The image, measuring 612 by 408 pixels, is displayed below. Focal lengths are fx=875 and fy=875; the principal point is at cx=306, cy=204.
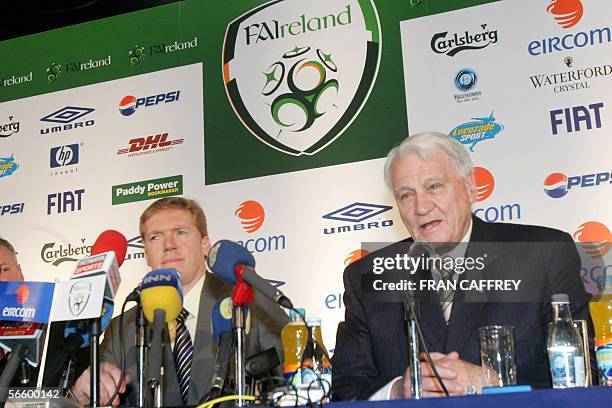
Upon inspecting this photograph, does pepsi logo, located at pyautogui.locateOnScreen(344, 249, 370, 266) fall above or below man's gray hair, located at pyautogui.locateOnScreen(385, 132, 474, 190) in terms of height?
below

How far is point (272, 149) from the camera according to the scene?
4.67 meters

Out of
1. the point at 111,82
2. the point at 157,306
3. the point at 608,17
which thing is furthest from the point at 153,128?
the point at 157,306

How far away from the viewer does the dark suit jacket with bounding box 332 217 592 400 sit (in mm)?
2807

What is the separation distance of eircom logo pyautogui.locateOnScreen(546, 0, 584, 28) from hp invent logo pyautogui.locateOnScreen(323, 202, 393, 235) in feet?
4.00

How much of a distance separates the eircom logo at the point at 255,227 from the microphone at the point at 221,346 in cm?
180

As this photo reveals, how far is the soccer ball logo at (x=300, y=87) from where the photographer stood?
461cm

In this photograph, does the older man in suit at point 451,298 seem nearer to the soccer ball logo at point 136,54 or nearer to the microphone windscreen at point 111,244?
the microphone windscreen at point 111,244

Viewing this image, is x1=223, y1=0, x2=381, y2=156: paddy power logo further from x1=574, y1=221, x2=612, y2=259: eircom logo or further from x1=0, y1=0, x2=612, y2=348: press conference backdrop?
x1=574, y1=221, x2=612, y2=259: eircom logo

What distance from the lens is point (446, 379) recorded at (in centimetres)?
236

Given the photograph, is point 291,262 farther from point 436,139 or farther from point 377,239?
point 436,139

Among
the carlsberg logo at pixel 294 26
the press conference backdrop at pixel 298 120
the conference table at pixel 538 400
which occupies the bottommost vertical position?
the conference table at pixel 538 400

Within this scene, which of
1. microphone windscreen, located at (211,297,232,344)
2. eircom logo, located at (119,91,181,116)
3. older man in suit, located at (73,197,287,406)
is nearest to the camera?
microphone windscreen, located at (211,297,232,344)

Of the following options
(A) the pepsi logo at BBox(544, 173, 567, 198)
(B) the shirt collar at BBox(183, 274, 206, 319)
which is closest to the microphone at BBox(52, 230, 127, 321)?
(B) the shirt collar at BBox(183, 274, 206, 319)

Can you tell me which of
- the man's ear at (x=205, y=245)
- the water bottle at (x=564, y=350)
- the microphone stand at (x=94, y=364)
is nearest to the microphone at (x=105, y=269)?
the microphone stand at (x=94, y=364)
